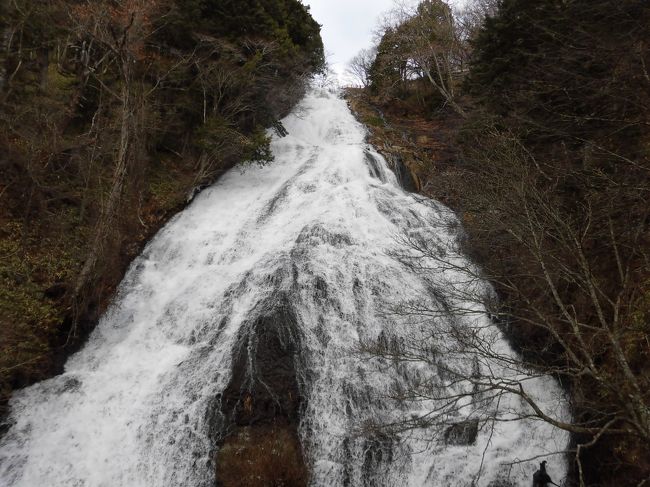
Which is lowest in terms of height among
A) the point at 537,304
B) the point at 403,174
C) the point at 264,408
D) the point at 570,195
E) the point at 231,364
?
the point at 264,408

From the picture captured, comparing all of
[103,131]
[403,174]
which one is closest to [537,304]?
[403,174]

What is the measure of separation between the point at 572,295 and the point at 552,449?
133 inches

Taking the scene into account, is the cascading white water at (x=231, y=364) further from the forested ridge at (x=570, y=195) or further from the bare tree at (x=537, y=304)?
the forested ridge at (x=570, y=195)

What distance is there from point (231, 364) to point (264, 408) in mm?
1155

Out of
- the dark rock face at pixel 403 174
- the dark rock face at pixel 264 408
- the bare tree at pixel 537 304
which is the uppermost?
the dark rock face at pixel 403 174

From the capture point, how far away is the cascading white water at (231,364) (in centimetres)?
713

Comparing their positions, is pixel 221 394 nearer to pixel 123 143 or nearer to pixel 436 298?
pixel 436 298

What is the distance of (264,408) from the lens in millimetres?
7617

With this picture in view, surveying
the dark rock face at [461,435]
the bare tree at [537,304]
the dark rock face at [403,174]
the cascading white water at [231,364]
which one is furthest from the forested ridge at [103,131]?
the dark rock face at [461,435]

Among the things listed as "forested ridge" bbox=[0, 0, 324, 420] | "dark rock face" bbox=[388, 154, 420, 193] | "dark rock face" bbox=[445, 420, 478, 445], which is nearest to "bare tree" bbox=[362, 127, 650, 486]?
"dark rock face" bbox=[445, 420, 478, 445]

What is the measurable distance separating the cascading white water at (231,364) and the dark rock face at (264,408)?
20 centimetres

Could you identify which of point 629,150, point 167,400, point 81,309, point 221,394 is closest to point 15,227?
point 81,309

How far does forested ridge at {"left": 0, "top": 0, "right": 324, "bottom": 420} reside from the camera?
9.73 meters

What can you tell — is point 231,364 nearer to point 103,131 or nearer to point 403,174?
point 103,131
